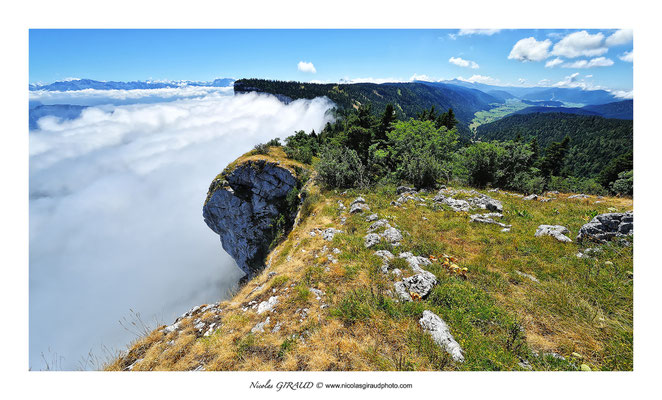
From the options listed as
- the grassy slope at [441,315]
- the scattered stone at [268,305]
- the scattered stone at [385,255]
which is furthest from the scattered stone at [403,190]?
the scattered stone at [268,305]

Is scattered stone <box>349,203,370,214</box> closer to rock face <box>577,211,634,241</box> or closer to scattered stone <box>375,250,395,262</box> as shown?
scattered stone <box>375,250,395,262</box>

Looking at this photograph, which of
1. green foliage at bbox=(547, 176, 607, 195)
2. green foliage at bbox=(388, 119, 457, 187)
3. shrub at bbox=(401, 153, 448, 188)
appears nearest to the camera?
shrub at bbox=(401, 153, 448, 188)

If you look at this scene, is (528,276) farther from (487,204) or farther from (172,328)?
(172,328)

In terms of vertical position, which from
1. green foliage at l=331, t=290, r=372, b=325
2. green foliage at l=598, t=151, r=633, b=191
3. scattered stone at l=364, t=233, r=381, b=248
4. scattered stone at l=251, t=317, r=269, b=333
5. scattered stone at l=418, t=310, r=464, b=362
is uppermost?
green foliage at l=598, t=151, r=633, b=191

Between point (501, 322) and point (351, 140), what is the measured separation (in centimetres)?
2345

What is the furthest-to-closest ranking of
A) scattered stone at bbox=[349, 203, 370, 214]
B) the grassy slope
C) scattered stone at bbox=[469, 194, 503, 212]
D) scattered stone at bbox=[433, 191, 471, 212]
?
scattered stone at bbox=[349, 203, 370, 214] → scattered stone at bbox=[433, 191, 471, 212] → scattered stone at bbox=[469, 194, 503, 212] → the grassy slope

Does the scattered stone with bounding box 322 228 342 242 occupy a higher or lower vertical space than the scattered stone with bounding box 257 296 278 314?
higher

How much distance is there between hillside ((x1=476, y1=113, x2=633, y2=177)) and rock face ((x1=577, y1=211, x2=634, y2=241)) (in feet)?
241

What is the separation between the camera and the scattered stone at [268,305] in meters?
6.77

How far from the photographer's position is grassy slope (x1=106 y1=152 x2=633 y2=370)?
4.64 meters

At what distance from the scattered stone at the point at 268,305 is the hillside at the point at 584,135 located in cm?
8160

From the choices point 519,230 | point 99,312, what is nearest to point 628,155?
point 519,230

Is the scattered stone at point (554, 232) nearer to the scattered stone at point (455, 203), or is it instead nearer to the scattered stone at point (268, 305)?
the scattered stone at point (455, 203)

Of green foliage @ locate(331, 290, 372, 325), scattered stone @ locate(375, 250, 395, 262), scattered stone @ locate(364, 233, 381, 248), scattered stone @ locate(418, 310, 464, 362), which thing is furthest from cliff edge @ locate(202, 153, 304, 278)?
scattered stone @ locate(418, 310, 464, 362)
